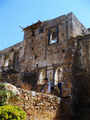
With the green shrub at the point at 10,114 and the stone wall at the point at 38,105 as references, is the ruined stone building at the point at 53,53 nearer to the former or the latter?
the stone wall at the point at 38,105

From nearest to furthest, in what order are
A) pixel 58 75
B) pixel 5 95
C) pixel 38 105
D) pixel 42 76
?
pixel 5 95, pixel 38 105, pixel 58 75, pixel 42 76

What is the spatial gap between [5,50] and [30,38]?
6475mm

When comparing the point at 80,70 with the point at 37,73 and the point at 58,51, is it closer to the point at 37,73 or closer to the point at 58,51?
the point at 58,51

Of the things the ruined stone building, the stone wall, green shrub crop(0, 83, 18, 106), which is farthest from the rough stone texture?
green shrub crop(0, 83, 18, 106)

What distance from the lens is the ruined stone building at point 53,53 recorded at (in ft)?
44.2

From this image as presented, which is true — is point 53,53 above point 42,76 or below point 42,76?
above

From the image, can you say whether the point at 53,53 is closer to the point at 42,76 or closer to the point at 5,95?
the point at 42,76

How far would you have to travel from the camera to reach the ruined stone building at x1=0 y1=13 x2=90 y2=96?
531 inches

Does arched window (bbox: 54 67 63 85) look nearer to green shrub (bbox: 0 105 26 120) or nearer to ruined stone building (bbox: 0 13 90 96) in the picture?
ruined stone building (bbox: 0 13 90 96)

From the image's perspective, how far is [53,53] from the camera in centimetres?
1485

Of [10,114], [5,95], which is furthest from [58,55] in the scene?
[10,114]

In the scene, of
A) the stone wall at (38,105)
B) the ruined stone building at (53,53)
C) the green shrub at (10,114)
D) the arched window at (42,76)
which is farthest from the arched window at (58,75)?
the green shrub at (10,114)

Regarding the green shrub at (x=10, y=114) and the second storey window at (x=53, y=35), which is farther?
→ the second storey window at (x=53, y=35)

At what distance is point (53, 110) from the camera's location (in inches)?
404
